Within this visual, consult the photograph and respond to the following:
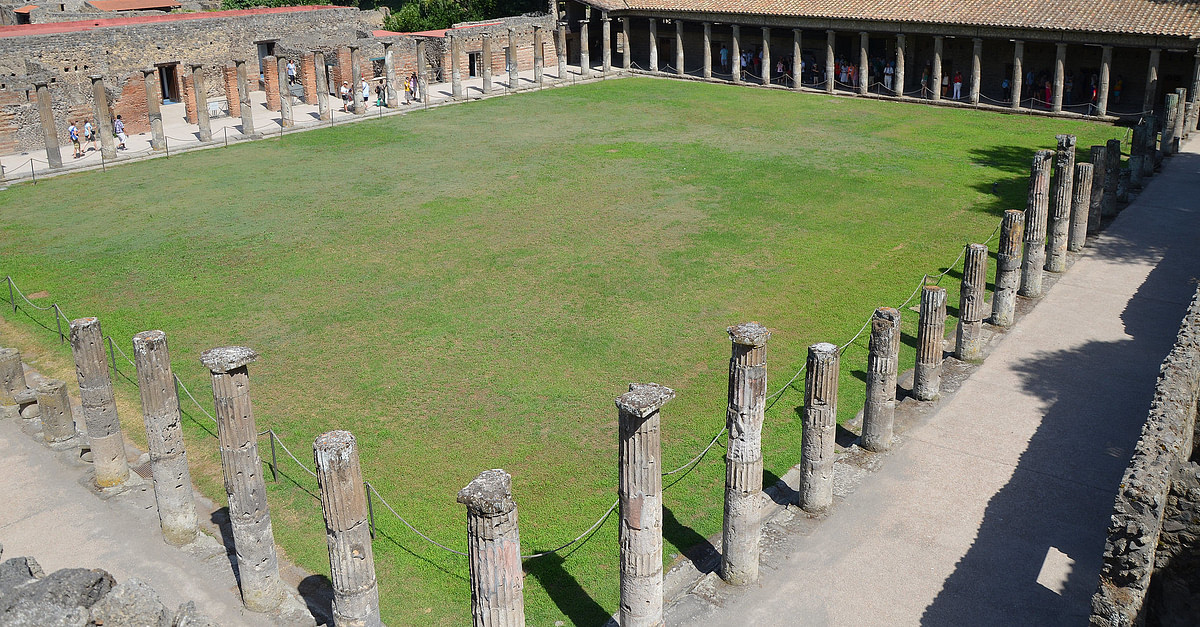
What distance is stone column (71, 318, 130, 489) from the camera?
11.9 metres

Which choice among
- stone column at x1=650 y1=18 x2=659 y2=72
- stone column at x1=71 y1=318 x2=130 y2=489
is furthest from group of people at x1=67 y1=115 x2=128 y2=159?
stone column at x1=650 y1=18 x2=659 y2=72

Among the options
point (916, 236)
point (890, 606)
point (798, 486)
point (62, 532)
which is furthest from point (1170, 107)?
point (62, 532)

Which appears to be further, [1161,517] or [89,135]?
[89,135]

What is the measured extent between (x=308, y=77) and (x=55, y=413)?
24780 millimetres

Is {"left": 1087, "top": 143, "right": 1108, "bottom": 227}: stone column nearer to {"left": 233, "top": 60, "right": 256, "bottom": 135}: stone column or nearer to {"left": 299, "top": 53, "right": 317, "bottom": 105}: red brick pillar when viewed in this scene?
{"left": 233, "top": 60, "right": 256, "bottom": 135}: stone column

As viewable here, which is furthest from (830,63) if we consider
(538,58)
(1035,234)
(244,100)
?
(1035,234)

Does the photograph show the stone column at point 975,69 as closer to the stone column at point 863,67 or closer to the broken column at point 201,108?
the stone column at point 863,67

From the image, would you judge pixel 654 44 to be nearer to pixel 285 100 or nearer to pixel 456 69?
pixel 456 69

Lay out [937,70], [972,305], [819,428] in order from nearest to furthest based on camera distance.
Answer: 1. [819,428]
2. [972,305]
3. [937,70]

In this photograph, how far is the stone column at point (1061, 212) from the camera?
18703mm

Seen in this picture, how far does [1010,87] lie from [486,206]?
2028cm

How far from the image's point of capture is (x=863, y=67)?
36031 millimetres

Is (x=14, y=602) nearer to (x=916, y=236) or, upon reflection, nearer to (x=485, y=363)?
(x=485, y=363)

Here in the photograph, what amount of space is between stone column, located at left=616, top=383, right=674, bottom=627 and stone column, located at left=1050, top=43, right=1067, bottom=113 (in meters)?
27.7
